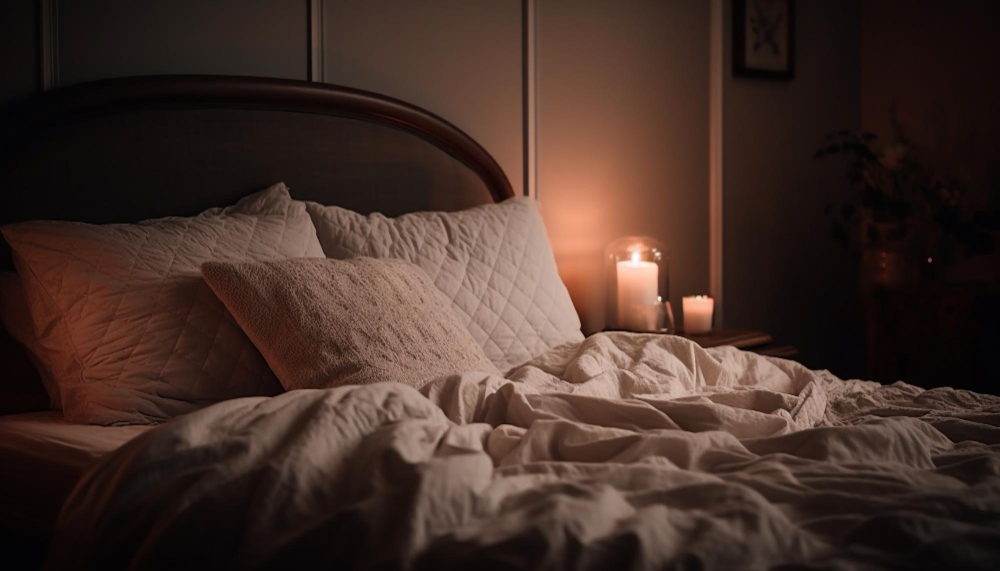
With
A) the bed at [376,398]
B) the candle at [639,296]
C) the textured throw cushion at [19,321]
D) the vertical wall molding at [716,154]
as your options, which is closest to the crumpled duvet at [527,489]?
the bed at [376,398]

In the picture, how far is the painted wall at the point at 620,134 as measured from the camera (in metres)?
2.96

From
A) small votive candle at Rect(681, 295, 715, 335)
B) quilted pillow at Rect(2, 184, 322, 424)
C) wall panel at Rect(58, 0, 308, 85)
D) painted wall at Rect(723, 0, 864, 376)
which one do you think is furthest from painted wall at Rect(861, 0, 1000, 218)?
quilted pillow at Rect(2, 184, 322, 424)

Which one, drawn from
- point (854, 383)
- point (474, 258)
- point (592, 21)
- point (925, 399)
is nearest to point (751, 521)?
point (925, 399)

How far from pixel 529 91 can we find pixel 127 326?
5.39 ft

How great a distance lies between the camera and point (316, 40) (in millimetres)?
2342

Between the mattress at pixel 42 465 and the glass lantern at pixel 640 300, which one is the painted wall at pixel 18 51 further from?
the glass lantern at pixel 640 300

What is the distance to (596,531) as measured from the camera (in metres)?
0.88

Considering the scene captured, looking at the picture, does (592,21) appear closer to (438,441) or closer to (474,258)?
(474,258)

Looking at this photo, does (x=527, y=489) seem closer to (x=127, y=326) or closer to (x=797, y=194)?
(x=127, y=326)

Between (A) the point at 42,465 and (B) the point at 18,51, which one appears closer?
(A) the point at 42,465

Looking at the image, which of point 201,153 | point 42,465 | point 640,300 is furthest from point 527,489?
point 640,300

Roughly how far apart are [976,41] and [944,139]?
408 mm

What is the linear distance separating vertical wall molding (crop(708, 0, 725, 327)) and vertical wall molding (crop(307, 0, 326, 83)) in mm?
1706

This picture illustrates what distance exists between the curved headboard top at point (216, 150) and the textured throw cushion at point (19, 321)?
15cm
